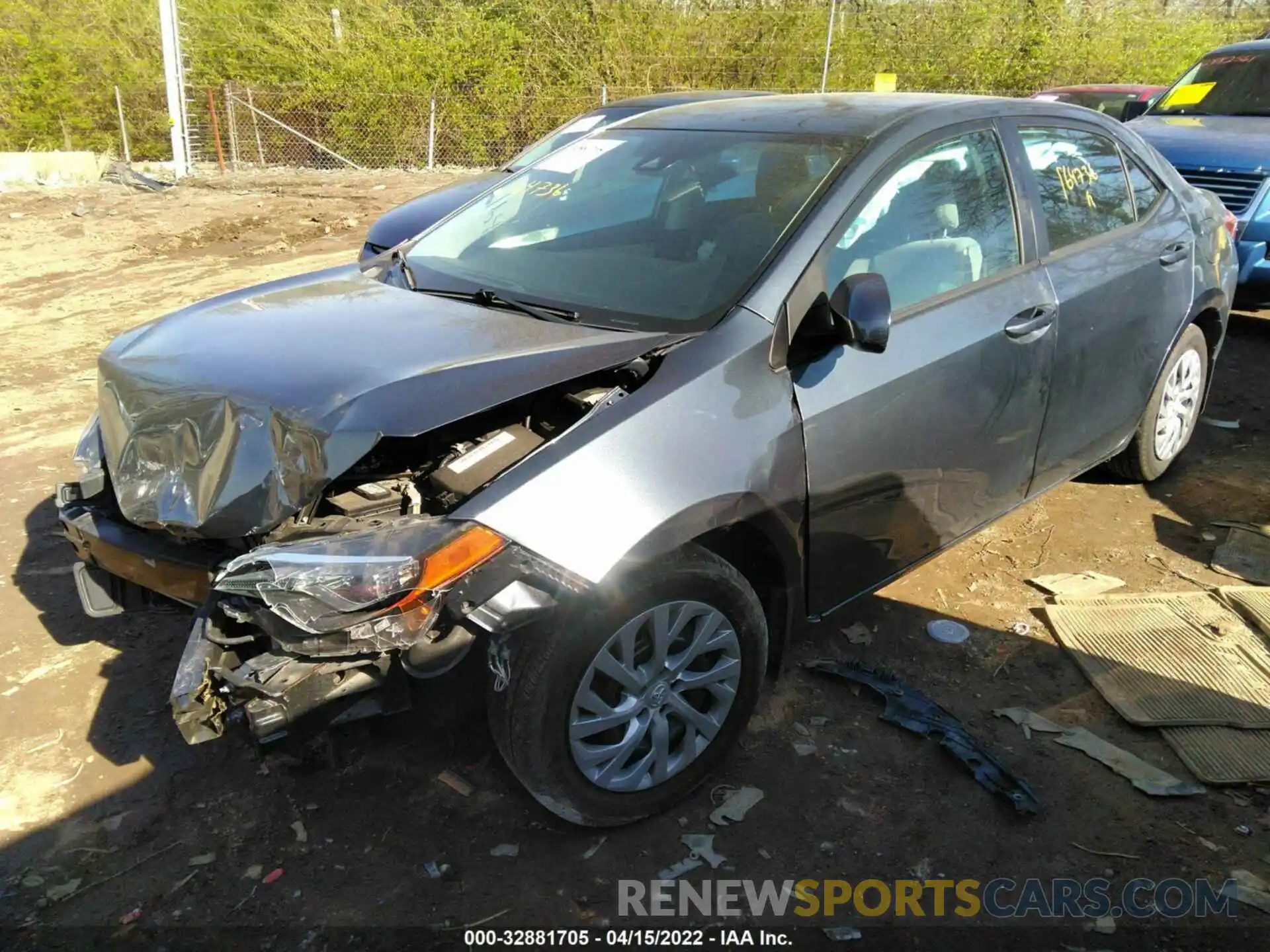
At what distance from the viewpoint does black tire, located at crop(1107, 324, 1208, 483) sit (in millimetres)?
4234

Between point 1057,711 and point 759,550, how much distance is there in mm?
1250

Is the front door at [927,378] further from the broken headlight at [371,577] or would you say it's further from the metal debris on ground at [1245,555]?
the metal debris on ground at [1245,555]

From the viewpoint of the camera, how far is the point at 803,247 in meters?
2.76

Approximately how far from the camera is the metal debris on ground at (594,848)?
256 cm

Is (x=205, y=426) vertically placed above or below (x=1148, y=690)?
above

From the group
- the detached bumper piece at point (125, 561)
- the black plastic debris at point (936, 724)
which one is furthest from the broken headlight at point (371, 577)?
the black plastic debris at point (936, 724)

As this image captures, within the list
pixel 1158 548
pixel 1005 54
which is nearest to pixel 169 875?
pixel 1158 548

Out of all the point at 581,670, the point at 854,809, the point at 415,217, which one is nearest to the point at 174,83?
the point at 415,217

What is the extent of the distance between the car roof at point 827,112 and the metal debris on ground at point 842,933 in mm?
2310

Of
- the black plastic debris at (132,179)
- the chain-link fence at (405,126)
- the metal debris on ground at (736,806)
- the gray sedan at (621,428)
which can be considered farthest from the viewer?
the chain-link fence at (405,126)

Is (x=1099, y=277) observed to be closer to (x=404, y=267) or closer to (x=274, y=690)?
(x=404, y=267)

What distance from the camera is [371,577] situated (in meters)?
2.13

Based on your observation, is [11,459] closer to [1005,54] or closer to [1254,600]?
[1254,600]

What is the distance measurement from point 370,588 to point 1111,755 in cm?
225
